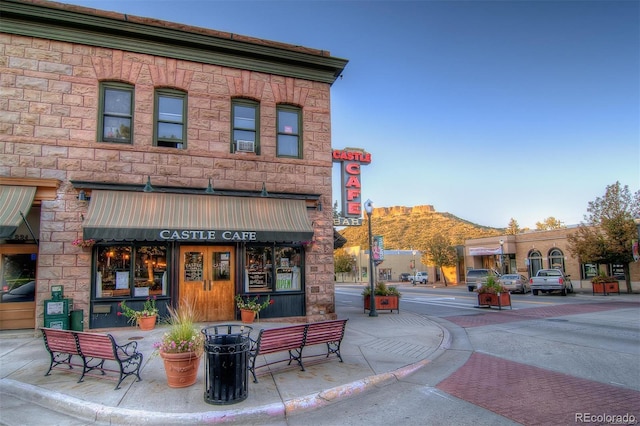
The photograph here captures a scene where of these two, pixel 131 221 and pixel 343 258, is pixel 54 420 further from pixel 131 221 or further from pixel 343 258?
pixel 343 258

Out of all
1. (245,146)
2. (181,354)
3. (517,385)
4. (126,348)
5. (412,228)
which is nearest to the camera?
(181,354)

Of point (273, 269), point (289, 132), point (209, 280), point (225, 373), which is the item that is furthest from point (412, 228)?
point (225, 373)

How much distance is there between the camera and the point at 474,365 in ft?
26.6

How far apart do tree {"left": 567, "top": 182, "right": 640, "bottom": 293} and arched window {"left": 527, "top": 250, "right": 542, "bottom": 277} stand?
35.1 ft

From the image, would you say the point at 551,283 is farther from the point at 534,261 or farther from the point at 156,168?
the point at 156,168

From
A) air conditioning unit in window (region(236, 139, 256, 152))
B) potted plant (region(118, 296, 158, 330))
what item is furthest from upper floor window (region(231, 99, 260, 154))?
potted plant (region(118, 296, 158, 330))

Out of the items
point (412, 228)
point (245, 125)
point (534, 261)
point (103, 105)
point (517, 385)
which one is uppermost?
point (412, 228)

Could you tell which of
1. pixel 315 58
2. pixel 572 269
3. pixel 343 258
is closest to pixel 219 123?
pixel 315 58

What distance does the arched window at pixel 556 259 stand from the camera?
122 ft

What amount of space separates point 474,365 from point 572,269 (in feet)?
112

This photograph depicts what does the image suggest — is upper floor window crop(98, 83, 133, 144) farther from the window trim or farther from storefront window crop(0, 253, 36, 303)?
storefront window crop(0, 253, 36, 303)

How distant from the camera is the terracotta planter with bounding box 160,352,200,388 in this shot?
6195 millimetres

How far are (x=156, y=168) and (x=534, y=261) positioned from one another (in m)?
39.4

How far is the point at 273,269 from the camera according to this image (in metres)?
12.5
